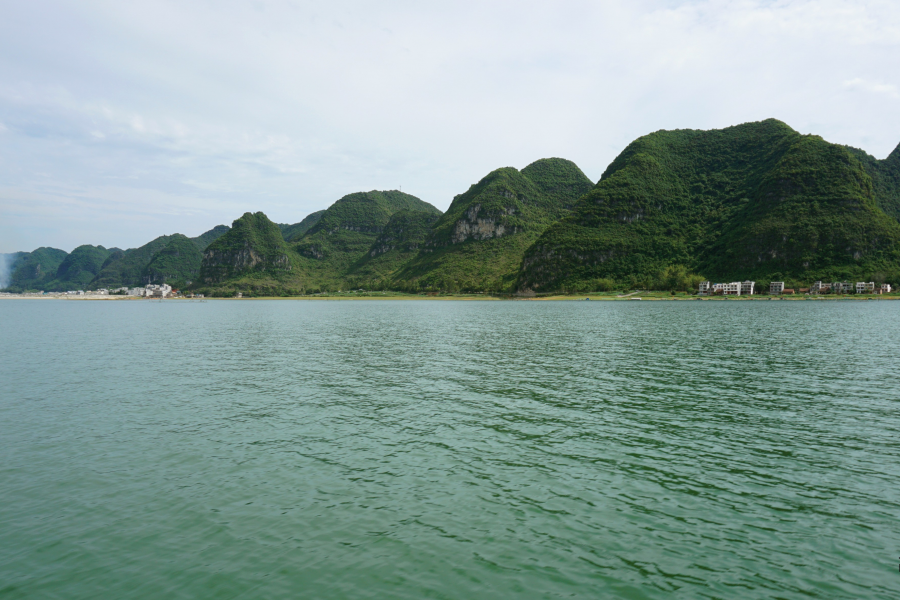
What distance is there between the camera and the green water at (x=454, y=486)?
12094mm

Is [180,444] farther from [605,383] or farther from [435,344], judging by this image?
[435,344]

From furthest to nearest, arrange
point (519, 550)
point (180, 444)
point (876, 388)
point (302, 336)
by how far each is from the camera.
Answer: point (302, 336), point (876, 388), point (180, 444), point (519, 550)

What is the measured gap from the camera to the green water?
1209cm

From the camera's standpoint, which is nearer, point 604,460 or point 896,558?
point 896,558

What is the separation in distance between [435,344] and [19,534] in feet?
168

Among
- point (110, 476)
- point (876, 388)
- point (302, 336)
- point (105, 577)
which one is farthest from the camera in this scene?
point (302, 336)

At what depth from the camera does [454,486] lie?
703 inches

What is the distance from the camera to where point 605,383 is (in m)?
37.0

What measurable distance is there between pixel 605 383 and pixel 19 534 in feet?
113

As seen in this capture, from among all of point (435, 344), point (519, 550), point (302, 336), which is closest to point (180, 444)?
point (519, 550)

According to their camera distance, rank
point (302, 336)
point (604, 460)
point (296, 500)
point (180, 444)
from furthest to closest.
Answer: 1. point (302, 336)
2. point (180, 444)
3. point (604, 460)
4. point (296, 500)

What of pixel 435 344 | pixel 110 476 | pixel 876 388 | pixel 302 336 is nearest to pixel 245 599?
pixel 110 476

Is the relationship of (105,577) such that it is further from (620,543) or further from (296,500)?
(620,543)

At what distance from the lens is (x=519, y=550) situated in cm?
1327
